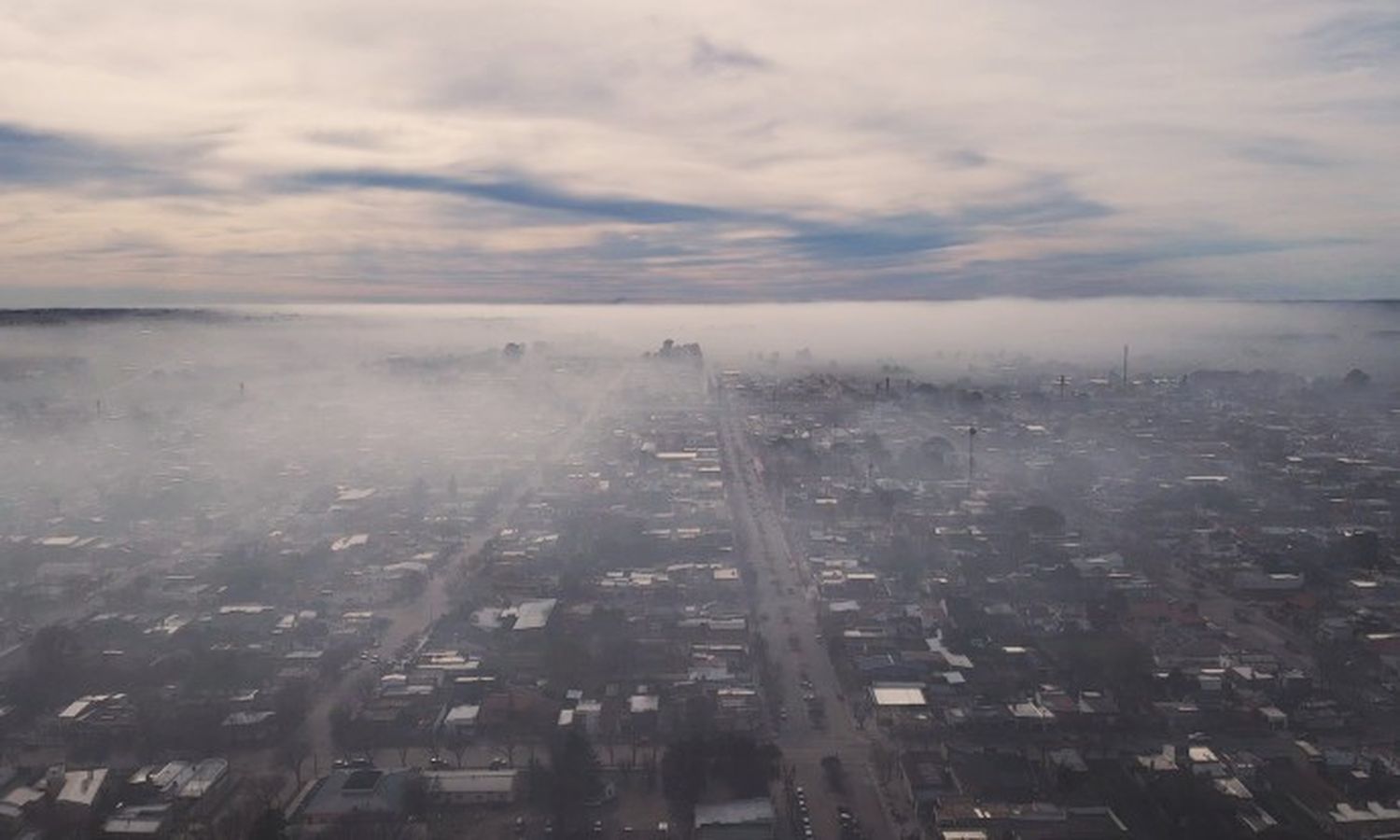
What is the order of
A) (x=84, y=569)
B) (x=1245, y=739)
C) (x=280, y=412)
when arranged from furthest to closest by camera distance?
1. (x=280, y=412)
2. (x=84, y=569)
3. (x=1245, y=739)

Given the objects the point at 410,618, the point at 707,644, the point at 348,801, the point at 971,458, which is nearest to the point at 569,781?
the point at 348,801

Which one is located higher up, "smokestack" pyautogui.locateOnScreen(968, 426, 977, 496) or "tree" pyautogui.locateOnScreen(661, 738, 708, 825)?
Answer: "smokestack" pyautogui.locateOnScreen(968, 426, 977, 496)

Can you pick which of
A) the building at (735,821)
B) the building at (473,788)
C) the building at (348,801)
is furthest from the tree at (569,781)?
the building at (348,801)

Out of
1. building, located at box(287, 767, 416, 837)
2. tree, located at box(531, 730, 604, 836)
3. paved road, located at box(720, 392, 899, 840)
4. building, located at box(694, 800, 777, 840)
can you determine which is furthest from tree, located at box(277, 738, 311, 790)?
paved road, located at box(720, 392, 899, 840)

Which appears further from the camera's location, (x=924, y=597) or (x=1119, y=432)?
(x=1119, y=432)

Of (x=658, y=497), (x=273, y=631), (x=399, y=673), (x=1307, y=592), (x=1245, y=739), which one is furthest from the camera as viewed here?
(x=658, y=497)

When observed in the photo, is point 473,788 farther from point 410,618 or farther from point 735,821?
point 410,618

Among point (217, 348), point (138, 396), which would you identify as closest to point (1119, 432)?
point (138, 396)

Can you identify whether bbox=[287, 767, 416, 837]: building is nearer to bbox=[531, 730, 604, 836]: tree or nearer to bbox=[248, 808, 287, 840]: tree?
bbox=[248, 808, 287, 840]: tree

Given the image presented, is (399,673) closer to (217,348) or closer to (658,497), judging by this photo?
(658,497)
